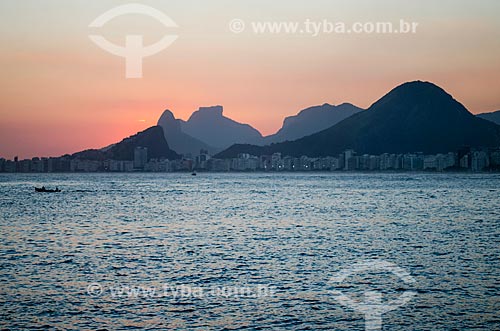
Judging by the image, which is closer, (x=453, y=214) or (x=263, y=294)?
(x=263, y=294)

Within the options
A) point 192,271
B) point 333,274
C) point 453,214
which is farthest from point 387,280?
point 453,214

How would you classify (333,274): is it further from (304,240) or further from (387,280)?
(304,240)

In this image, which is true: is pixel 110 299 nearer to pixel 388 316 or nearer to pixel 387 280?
pixel 388 316

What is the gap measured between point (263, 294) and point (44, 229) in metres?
37.3

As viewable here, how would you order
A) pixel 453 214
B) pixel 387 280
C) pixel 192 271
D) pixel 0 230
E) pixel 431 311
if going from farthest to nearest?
pixel 453 214 → pixel 0 230 → pixel 192 271 → pixel 387 280 → pixel 431 311

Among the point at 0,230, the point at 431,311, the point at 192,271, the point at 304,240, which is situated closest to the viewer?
the point at 431,311

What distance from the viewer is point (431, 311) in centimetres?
2412

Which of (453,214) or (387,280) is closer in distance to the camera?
(387,280)

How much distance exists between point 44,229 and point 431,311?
43.8 m

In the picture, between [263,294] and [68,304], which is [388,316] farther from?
[68,304]

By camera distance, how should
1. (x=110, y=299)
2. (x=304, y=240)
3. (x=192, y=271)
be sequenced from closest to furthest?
1. (x=110, y=299)
2. (x=192, y=271)
3. (x=304, y=240)

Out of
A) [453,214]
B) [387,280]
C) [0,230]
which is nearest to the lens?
[387,280]

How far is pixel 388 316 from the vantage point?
77.2 feet

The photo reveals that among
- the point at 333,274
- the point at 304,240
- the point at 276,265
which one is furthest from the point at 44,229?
the point at 333,274
